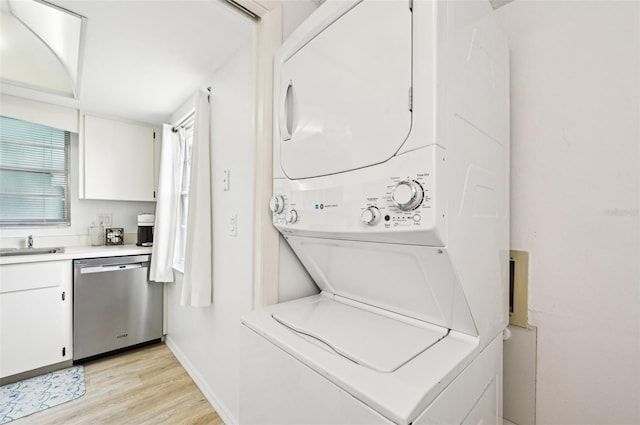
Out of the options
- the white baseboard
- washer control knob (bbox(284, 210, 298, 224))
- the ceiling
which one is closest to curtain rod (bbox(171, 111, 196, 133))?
the ceiling

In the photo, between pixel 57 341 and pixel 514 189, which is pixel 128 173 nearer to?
pixel 57 341

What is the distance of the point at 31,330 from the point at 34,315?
0.39ft

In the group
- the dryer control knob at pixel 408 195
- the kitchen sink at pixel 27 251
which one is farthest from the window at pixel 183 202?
the dryer control knob at pixel 408 195

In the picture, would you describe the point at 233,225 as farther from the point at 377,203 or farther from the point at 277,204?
the point at 377,203

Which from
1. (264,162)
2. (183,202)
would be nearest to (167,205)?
(183,202)

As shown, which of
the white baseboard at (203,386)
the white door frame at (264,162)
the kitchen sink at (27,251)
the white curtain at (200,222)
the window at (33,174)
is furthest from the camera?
the window at (33,174)

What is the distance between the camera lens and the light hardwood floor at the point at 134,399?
187 cm

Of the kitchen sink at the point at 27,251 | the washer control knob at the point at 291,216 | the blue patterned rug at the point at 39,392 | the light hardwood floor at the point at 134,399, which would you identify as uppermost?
the washer control knob at the point at 291,216

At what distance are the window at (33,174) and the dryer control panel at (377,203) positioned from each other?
321cm

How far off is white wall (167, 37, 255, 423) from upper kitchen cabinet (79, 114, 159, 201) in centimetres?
163

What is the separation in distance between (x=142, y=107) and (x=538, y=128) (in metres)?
3.19

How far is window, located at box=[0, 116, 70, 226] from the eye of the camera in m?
2.64

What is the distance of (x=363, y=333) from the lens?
0.93 m

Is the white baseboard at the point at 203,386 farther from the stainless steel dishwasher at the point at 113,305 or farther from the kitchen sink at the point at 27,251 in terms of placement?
the kitchen sink at the point at 27,251
